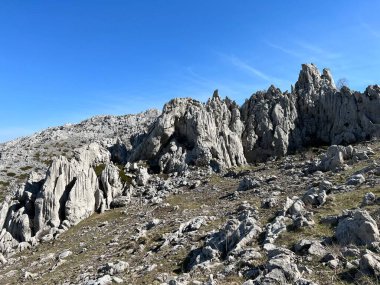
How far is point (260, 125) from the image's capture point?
71750 millimetres

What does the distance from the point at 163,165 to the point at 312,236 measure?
4421cm

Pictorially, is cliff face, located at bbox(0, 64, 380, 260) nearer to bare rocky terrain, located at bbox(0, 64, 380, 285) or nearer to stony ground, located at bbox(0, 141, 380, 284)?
bare rocky terrain, located at bbox(0, 64, 380, 285)

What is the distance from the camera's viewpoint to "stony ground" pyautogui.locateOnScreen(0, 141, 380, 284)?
16.5 m

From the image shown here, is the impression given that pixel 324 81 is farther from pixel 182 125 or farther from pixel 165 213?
pixel 165 213

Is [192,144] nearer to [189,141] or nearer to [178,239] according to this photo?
[189,141]

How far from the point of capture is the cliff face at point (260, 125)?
62719 mm

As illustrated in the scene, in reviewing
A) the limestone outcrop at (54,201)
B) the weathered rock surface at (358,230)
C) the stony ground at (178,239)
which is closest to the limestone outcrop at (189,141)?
the limestone outcrop at (54,201)

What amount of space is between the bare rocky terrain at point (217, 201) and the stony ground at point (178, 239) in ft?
0.44

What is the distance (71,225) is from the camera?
42.2m

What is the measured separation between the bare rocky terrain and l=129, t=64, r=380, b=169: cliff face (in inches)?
9.1

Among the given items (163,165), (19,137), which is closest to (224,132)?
(163,165)

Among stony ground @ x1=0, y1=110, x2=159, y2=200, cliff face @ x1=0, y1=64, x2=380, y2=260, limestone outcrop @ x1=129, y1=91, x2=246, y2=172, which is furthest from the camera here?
stony ground @ x1=0, y1=110, x2=159, y2=200

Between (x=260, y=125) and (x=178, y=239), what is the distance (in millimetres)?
50446

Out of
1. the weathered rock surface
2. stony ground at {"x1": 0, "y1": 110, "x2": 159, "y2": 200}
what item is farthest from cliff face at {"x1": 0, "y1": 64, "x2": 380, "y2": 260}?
the weathered rock surface
